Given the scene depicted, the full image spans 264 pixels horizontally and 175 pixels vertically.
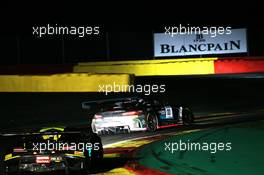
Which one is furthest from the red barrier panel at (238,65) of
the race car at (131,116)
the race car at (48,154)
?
the race car at (48,154)

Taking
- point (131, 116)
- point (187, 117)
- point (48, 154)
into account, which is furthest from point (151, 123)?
point (48, 154)

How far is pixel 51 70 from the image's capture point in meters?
32.3

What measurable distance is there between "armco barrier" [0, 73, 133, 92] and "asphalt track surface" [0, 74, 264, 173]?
278 mm

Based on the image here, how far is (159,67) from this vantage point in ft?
107

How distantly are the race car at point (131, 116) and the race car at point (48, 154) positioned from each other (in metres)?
5.77

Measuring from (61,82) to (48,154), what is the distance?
17.7m

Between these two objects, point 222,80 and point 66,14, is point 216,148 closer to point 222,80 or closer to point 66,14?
point 222,80

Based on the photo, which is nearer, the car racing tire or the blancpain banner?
the car racing tire

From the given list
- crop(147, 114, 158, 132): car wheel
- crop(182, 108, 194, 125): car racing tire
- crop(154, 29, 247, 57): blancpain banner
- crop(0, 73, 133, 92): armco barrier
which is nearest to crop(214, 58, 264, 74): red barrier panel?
crop(154, 29, 247, 57): blancpain banner

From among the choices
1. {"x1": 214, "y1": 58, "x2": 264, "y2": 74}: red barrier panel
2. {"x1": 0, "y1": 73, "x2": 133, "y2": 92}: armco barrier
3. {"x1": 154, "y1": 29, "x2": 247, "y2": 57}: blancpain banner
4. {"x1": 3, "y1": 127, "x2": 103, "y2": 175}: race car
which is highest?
{"x1": 154, "y1": 29, "x2": 247, "y2": 57}: blancpain banner

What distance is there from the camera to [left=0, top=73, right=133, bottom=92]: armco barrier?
2614cm

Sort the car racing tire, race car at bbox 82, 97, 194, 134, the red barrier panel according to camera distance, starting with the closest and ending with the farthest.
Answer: race car at bbox 82, 97, 194, 134 < the car racing tire < the red barrier panel

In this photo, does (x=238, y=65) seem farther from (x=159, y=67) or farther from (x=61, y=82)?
(x=61, y=82)

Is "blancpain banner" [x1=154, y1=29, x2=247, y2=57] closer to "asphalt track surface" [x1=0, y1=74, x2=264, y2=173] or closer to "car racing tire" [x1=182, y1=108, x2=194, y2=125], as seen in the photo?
"asphalt track surface" [x1=0, y1=74, x2=264, y2=173]
